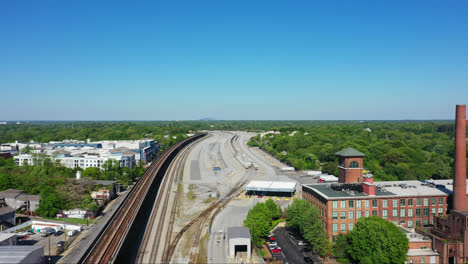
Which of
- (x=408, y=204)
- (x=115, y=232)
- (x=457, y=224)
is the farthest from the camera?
(x=408, y=204)

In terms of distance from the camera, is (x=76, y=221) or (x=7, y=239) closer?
(x=7, y=239)

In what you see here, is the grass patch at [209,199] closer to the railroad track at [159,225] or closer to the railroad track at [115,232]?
the railroad track at [159,225]

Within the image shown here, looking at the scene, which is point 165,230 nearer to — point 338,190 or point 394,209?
point 338,190

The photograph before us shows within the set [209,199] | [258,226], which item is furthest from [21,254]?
[209,199]

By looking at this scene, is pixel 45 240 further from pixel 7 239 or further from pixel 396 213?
pixel 396 213

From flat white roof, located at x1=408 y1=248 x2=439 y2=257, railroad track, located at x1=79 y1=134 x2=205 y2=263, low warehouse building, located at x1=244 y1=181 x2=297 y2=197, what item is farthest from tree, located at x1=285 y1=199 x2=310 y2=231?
railroad track, located at x1=79 y1=134 x2=205 y2=263

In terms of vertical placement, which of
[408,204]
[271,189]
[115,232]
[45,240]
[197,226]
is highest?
[408,204]

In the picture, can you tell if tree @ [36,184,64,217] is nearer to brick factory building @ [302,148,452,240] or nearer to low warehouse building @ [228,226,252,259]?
low warehouse building @ [228,226,252,259]
